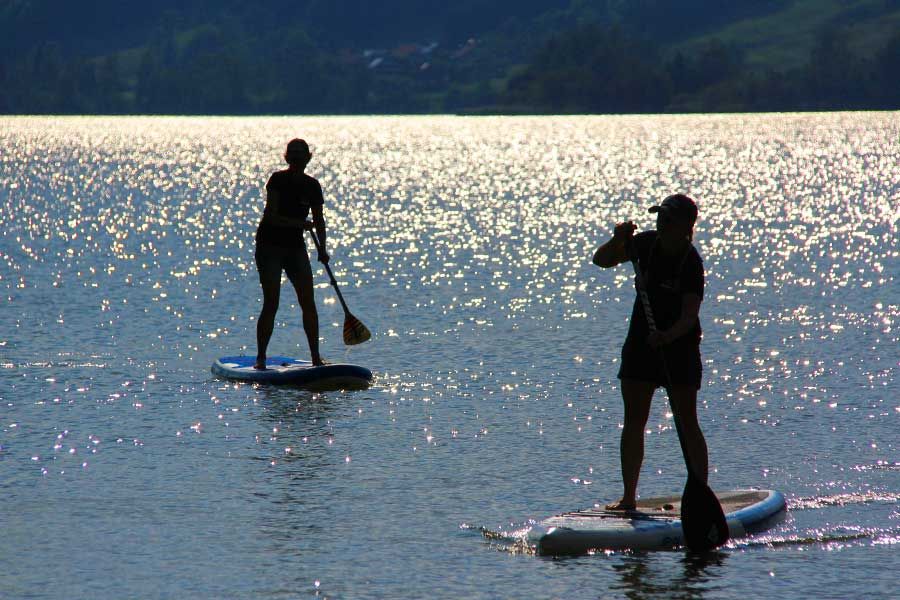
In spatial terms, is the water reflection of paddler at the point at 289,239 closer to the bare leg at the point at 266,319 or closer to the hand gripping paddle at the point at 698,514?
the bare leg at the point at 266,319

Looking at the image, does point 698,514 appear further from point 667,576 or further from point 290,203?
point 290,203

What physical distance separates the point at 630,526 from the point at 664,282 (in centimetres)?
136

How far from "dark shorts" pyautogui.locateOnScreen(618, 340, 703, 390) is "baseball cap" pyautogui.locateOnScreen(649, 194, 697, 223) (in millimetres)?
737

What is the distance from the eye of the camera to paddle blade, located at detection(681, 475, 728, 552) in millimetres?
Result: 8977

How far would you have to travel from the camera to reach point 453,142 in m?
170

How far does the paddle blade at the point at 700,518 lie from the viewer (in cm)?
898

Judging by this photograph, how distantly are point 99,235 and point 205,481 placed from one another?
94.7ft

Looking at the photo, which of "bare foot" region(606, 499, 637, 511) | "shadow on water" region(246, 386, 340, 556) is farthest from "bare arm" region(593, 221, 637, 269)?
"shadow on water" region(246, 386, 340, 556)

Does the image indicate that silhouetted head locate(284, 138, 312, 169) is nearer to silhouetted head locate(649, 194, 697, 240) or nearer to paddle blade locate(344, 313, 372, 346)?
paddle blade locate(344, 313, 372, 346)

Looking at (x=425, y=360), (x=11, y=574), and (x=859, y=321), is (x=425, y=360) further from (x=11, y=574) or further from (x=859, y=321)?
(x=11, y=574)

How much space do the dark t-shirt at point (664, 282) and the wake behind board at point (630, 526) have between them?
1.01 meters

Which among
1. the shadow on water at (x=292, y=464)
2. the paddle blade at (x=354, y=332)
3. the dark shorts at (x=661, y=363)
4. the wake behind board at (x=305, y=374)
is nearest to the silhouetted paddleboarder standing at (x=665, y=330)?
the dark shorts at (x=661, y=363)

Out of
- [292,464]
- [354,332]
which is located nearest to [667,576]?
[292,464]

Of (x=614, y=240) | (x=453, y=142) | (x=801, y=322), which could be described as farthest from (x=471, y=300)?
(x=453, y=142)
